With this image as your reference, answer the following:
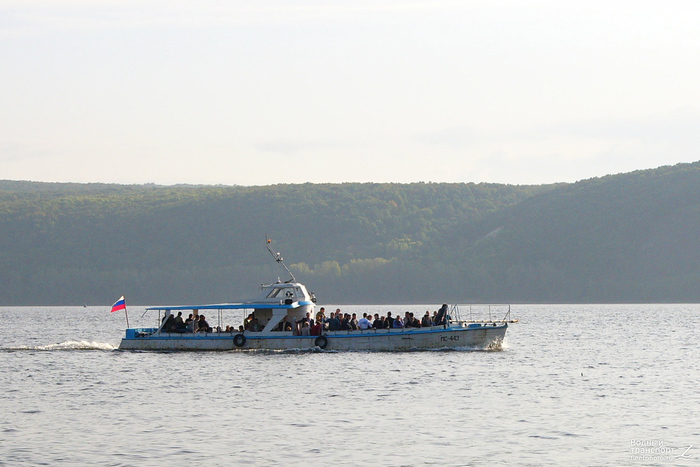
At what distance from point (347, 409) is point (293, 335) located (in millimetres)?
18200

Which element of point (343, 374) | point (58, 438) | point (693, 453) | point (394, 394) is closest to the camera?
point (693, 453)

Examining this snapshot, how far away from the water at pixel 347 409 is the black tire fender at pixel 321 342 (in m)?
0.54

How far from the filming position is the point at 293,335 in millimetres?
51156

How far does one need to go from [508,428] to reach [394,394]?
7.91m

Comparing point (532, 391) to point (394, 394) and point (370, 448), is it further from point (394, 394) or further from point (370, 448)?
point (370, 448)

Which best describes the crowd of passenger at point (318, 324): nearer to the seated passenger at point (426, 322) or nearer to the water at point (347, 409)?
the seated passenger at point (426, 322)

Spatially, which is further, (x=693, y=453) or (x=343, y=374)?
(x=343, y=374)

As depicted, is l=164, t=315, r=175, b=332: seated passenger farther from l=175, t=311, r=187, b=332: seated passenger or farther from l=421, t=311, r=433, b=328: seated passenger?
l=421, t=311, r=433, b=328: seated passenger

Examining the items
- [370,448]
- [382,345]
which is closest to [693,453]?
[370,448]

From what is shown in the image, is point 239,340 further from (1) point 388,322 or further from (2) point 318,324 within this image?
(1) point 388,322

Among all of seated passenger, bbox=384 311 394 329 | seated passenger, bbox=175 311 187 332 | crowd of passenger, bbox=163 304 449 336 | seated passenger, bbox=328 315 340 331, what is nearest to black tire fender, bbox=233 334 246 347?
crowd of passenger, bbox=163 304 449 336

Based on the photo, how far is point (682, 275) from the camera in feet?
643

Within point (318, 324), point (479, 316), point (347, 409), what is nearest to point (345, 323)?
point (318, 324)

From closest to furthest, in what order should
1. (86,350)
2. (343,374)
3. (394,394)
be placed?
(394,394) → (343,374) → (86,350)
